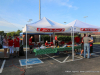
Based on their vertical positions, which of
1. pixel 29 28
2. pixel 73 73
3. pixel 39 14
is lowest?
pixel 73 73

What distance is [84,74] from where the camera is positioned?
11.8 ft

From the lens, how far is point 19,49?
7250 millimetres

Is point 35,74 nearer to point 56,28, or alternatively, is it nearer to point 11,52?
point 56,28

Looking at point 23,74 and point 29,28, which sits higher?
point 29,28

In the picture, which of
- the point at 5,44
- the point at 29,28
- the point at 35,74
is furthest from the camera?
the point at 5,44

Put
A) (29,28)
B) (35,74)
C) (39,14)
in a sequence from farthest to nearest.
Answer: (39,14) → (29,28) → (35,74)

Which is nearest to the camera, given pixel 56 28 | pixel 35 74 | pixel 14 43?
pixel 35 74

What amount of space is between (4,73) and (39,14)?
14.1m

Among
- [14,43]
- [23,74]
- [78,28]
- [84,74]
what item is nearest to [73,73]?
[84,74]

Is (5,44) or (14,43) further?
(14,43)

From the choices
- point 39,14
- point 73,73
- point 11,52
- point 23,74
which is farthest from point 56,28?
point 39,14

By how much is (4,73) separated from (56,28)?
3777 millimetres

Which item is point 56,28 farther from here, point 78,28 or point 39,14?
point 39,14

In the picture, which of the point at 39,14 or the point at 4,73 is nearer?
the point at 4,73
